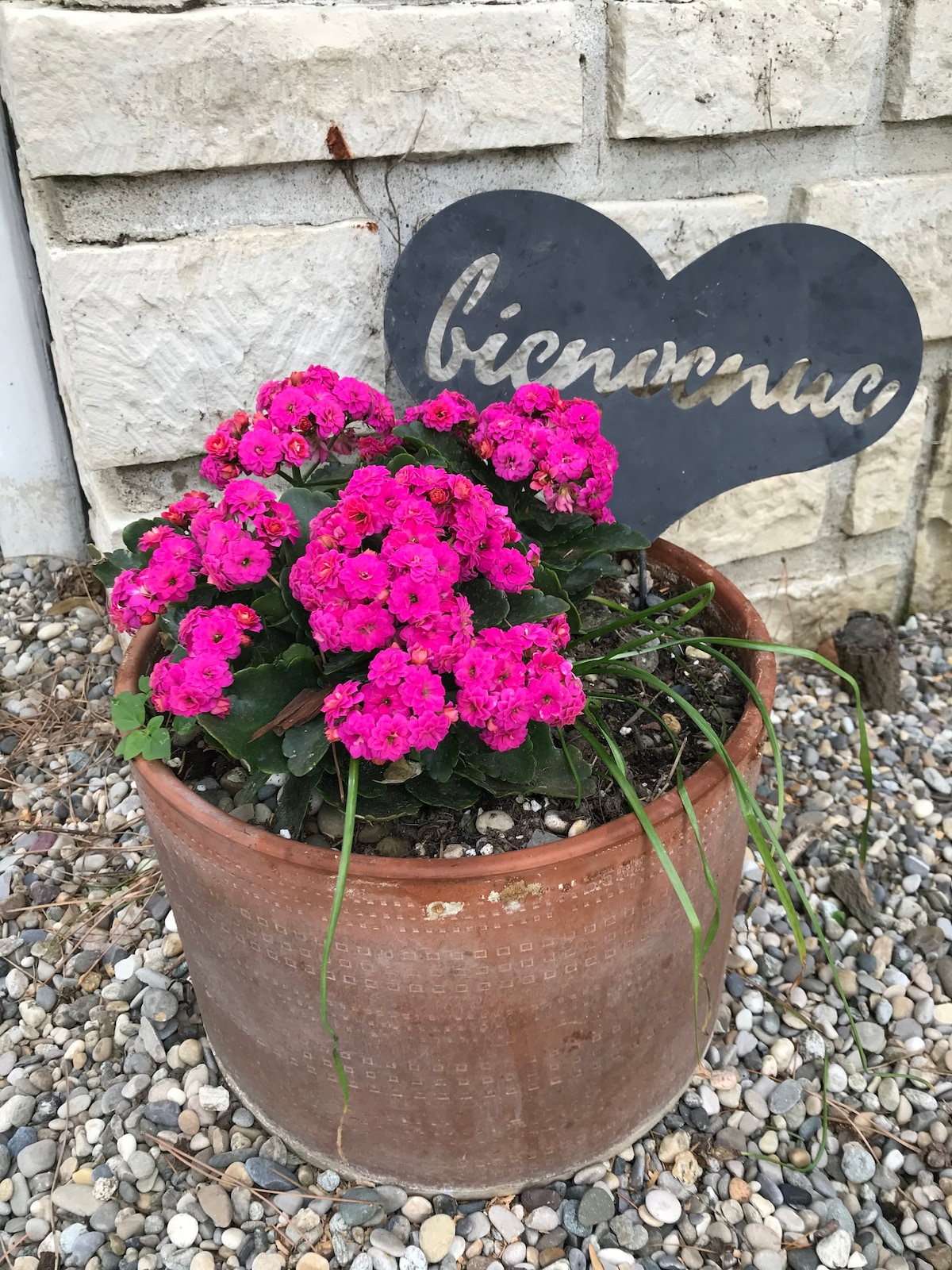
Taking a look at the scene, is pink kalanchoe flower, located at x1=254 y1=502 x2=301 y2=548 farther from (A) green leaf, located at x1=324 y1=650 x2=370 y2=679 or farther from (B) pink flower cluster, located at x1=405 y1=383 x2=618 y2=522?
(B) pink flower cluster, located at x1=405 y1=383 x2=618 y2=522

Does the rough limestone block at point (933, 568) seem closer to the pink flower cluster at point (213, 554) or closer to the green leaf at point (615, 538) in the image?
the green leaf at point (615, 538)

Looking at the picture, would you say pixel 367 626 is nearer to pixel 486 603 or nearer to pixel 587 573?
pixel 486 603

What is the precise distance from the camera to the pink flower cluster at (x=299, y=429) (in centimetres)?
109

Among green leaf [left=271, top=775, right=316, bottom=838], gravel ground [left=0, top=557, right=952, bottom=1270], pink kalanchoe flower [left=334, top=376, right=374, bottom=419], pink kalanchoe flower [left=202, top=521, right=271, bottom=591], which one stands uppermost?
pink kalanchoe flower [left=334, top=376, right=374, bottom=419]

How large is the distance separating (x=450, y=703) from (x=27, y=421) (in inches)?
A: 54.2

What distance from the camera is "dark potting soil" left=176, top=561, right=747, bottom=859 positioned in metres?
1.09

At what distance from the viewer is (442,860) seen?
95 cm

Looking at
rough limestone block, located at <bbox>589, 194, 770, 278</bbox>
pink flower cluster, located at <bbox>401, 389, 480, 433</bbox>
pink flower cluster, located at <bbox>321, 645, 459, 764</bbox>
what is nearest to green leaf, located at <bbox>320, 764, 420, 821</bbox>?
pink flower cluster, located at <bbox>321, 645, 459, 764</bbox>

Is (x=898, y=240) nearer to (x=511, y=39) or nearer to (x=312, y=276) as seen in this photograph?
(x=511, y=39)

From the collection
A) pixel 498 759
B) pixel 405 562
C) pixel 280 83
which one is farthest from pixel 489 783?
pixel 280 83

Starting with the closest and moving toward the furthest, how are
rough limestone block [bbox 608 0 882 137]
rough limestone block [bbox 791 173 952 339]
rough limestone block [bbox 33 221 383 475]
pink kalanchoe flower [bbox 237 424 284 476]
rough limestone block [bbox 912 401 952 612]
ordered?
pink kalanchoe flower [bbox 237 424 284 476], rough limestone block [bbox 33 221 383 475], rough limestone block [bbox 608 0 882 137], rough limestone block [bbox 791 173 952 339], rough limestone block [bbox 912 401 952 612]

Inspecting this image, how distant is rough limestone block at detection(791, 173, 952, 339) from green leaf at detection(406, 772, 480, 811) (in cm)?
121

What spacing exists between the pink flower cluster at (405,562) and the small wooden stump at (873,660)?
47.0 inches

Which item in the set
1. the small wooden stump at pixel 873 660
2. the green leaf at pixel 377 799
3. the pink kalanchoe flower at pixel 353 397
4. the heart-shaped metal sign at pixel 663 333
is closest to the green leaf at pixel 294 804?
the green leaf at pixel 377 799
